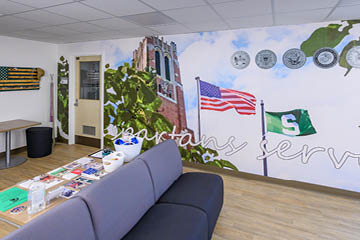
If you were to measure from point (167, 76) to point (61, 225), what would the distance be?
3.43 meters

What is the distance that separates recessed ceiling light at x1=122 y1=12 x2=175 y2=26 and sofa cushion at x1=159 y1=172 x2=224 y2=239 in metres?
2.07

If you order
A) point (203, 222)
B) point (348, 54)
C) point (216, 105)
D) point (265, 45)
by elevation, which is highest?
point (265, 45)

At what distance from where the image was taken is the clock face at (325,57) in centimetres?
316

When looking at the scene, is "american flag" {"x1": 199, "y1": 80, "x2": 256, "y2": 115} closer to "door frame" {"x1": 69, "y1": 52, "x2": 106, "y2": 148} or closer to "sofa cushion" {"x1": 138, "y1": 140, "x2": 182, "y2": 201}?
"sofa cushion" {"x1": 138, "y1": 140, "x2": 182, "y2": 201}

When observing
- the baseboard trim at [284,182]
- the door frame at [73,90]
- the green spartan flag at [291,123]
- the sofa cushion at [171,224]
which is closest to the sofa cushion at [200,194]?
the sofa cushion at [171,224]

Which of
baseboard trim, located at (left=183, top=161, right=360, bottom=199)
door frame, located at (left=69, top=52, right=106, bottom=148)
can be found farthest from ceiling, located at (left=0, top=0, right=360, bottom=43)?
baseboard trim, located at (left=183, top=161, right=360, bottom=199)

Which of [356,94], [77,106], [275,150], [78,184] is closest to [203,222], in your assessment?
[78,184]

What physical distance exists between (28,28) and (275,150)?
453 cm

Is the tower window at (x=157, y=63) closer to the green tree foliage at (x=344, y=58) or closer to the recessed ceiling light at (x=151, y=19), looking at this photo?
the recessed ceiling light at (x=151, y=19)

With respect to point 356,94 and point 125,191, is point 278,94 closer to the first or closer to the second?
point 356,94

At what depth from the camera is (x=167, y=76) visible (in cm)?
436

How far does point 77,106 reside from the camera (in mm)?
5578

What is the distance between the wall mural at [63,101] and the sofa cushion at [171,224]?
4459 millimetres

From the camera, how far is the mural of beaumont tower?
4281mm
